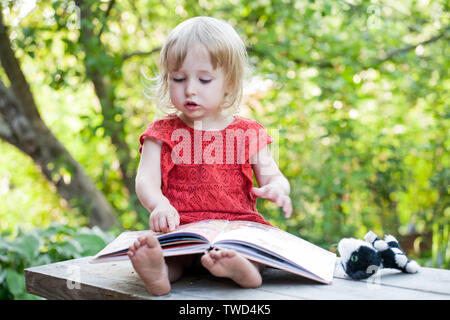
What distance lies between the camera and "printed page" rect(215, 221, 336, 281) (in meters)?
1.03

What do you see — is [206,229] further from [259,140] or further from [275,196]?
[259,140]

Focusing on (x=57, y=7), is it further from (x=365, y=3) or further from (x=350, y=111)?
(x=350, y=111)

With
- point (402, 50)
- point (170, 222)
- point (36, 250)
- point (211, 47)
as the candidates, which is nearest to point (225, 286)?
point (170, 222)

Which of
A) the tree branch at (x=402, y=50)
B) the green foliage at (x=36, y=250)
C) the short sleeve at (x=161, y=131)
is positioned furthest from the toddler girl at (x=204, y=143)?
the tree branch at (x=402, y=50)

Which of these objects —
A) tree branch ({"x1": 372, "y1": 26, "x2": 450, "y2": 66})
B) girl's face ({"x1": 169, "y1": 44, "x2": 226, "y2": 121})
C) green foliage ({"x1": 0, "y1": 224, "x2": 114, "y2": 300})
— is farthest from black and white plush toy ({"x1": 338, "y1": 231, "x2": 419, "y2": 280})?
tree branch ({"x1": 372, "y1": 26, "x2": 450, "y2": 66})

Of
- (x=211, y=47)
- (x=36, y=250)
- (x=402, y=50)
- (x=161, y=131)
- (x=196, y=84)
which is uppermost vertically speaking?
(x=402, y=50)

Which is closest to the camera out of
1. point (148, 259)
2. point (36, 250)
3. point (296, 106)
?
point (148, 259)

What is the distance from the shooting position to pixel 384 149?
275 cm

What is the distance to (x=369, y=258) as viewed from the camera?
1.10 m

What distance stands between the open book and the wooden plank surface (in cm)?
5

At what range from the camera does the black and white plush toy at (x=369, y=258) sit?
1.11 meters

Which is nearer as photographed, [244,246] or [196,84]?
[244,246]

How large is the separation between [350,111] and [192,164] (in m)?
1.65

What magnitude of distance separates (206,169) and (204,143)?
0.26 feet
